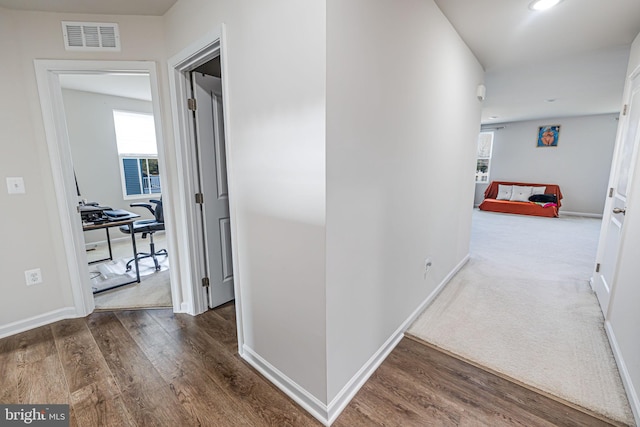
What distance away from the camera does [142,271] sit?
3.46 m

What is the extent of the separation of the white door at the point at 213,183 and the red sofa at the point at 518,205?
713 cm

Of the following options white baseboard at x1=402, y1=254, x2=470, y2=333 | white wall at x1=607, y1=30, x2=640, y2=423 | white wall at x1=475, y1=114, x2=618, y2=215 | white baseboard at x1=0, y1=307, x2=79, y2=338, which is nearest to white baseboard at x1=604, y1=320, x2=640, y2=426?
white wall at x1=607, y1=30, x2=640, y2=423

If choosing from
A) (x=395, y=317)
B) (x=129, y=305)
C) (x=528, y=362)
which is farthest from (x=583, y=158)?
(x=129, y=305)

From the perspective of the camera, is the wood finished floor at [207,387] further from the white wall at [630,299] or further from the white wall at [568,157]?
the white wall at [568,157]

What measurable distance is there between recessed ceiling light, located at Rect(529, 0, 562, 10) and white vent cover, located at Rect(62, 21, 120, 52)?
10.1ft

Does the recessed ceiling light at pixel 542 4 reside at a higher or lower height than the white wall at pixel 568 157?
higher

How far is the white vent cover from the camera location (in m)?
2.07

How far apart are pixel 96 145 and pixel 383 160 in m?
4.94

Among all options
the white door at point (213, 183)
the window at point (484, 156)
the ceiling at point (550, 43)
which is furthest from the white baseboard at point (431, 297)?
the window at point (484, 156)

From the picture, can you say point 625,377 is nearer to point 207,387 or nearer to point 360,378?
point 360,378

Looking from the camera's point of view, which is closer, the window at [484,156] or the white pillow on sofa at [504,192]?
the white pillow on sofa at [504,192]

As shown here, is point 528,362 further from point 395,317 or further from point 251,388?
point 251,388

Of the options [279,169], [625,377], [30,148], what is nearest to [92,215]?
[30,148]

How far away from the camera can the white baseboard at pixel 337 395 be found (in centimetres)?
144
